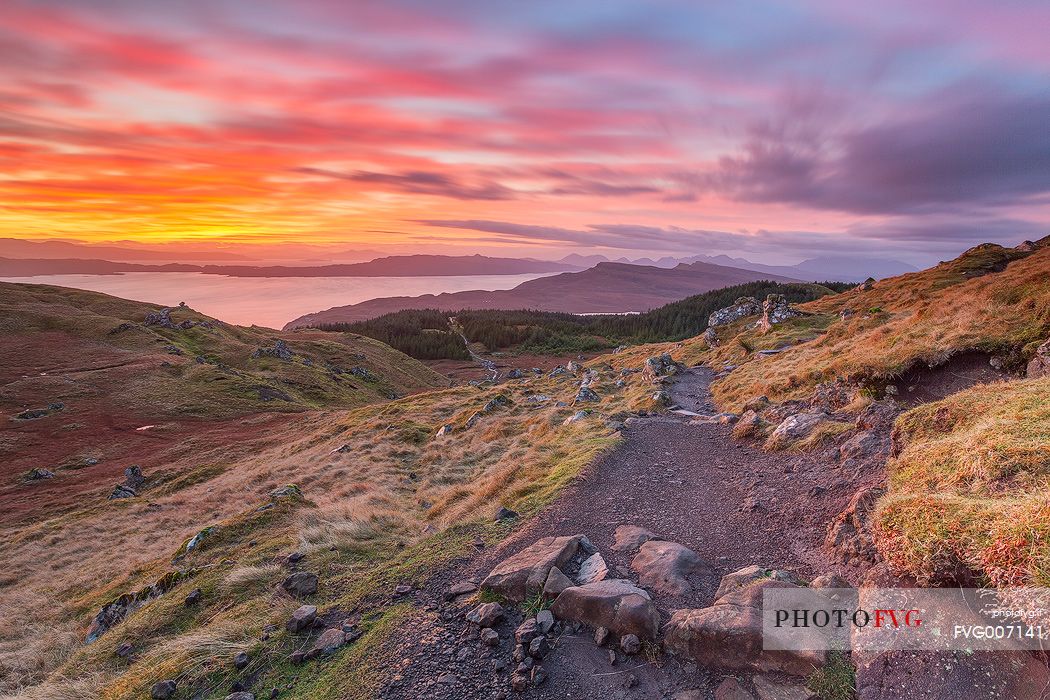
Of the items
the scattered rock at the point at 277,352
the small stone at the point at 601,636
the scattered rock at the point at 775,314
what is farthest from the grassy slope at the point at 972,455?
the scattered rock at the point at 277,352

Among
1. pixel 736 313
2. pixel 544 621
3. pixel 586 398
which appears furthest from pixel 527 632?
pixel 736 313

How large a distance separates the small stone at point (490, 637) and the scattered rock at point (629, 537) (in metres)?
2.80

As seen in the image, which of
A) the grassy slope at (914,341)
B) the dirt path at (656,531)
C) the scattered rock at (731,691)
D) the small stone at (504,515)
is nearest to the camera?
the scattered rock at (731,691)

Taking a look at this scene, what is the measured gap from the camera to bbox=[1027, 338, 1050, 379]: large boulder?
10672mm

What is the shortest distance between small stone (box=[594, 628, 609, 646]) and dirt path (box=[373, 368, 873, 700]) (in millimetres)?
95

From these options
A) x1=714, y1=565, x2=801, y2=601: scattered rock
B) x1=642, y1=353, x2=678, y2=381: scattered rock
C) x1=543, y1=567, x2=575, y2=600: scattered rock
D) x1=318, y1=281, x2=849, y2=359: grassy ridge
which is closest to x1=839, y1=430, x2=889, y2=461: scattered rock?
x1=714, y1=565, x2=801, y2=601: scattered rock

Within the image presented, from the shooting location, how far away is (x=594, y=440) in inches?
574

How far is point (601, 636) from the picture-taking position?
219 inches

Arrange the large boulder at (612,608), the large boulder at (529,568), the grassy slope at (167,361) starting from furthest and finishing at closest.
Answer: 1. the grassy slope at (167,361)
2. the large boulder at (529,568)
3. the large boulder at (612,608)

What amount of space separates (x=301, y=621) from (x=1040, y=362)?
17178mm

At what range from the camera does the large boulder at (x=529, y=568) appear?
6762 millimetres

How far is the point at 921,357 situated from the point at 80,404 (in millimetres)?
62715

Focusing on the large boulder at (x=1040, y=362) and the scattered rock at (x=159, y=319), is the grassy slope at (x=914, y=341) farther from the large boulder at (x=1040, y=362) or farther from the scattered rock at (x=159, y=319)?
the scattered rock at (x=159, y=319)

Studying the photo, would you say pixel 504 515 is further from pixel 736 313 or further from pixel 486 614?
pixel 736 313
